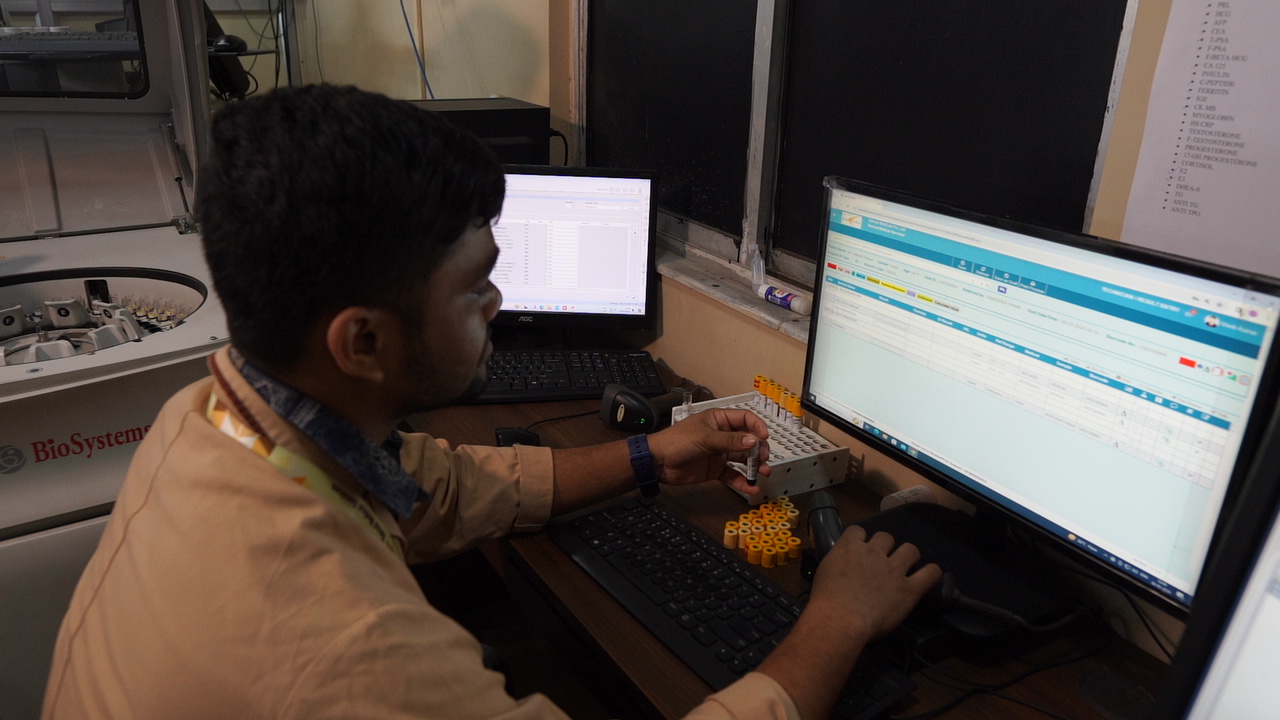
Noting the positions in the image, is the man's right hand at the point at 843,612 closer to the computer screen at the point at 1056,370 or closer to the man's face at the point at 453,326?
the computer screen at the point at 1056,370

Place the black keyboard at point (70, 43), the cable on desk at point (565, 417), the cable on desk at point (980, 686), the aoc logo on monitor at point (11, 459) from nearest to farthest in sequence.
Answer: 1. the cable on desk at point (980, 686)
2. the aoc logo on monitor at point (11, 459)
3. the cable on desk at point (565, 417)
4. the black keyboard at point (70, 43)

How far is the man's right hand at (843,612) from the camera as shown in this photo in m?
0.80

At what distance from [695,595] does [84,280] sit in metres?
1.37

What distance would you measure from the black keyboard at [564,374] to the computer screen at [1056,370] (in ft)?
1.68

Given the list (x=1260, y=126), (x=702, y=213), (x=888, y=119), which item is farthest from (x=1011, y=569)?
(x=702, y=213)

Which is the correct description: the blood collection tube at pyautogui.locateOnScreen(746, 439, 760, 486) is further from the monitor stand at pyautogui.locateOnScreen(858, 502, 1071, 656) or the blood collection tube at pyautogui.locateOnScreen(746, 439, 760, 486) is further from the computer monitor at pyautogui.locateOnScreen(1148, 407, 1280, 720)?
the computer monitor at pyautogui.locateOnScreen(1148, 407, 1280, 720)

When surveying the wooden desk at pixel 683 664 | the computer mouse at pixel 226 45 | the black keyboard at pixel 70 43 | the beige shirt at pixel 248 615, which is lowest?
the wooden desk at pixel 683 664

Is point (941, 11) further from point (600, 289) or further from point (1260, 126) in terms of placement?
point (600, 289)

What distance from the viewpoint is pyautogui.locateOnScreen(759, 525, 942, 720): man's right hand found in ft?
2.64

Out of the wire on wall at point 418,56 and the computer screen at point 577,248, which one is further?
the wire on wall at point 418,56

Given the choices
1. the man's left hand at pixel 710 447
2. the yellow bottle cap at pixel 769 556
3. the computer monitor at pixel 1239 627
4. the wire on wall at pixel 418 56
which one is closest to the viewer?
the computer monitor at pixel 1239 627

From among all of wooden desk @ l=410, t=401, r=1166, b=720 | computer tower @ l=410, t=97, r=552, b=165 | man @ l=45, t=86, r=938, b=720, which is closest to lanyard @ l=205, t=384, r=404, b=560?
man @ l=45, t=86, r=938, b=720

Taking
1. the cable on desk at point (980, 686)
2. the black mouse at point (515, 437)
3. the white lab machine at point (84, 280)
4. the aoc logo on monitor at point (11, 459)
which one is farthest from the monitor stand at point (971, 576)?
the aoc logo on monitor at point (11, 459)

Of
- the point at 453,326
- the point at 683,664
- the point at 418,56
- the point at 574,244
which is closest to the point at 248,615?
the point at 453,326
